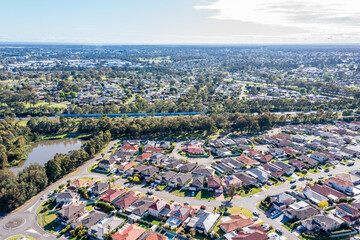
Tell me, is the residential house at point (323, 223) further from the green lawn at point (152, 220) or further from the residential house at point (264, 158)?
the green lawn at point (152, 220)

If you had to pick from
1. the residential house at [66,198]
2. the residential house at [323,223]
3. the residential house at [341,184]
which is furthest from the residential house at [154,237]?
the residential house at [341,184]

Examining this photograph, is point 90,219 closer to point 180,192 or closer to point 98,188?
point 98,188

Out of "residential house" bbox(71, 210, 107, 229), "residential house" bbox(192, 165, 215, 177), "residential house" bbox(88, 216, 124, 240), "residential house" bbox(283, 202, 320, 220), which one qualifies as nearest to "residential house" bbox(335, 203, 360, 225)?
"residential house" bbox(283, 202, 320, 220)

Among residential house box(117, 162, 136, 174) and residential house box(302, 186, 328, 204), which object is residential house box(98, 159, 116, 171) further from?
residential house box(302, 186, 328, 204)

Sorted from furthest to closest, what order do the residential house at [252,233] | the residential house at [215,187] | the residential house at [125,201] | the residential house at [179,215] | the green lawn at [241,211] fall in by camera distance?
the residential house at [215,187] → the residential house at [125,201] → the green lawn at [241,211] → the residential house at [179,215] → the residential house at [252,233]

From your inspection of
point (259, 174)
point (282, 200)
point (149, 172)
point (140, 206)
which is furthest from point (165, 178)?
point (282, 200)

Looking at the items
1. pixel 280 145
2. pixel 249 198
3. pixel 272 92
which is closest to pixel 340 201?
pixel 249 198
